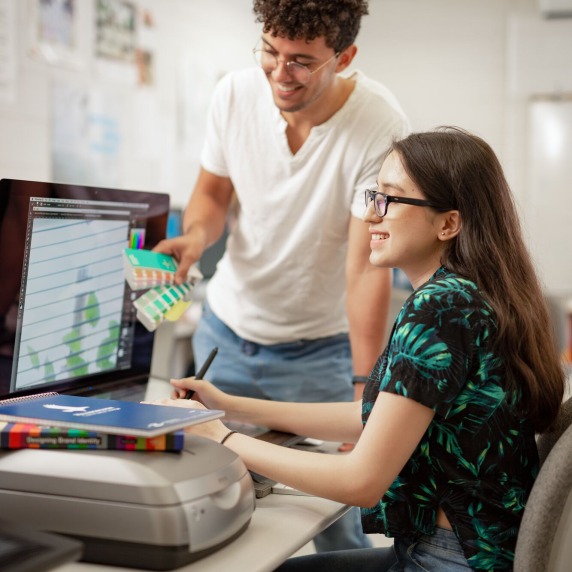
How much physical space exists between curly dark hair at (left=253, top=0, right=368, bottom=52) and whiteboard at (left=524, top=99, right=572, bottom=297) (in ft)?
13.3

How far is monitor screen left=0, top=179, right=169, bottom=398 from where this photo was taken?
1.06m

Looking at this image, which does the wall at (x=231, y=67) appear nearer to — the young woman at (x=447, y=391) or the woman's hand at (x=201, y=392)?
the young woman at (x=447, y=391)

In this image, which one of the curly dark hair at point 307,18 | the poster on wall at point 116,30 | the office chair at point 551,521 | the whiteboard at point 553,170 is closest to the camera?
the office chair at point 551,521

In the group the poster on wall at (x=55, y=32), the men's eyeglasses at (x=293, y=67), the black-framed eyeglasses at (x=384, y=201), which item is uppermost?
the poster on wall at (x=55, y=32)

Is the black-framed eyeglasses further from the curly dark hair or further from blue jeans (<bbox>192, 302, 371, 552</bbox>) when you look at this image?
blue jeans (<bbox>192, 302, 371, 552</bbox>)

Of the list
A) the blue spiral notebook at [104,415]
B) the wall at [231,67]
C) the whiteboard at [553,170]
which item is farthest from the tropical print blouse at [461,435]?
Result: the whiteboard at [553,170]

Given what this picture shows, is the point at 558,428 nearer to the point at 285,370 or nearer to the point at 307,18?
the point at 285,370

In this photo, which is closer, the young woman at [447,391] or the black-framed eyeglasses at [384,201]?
the young woman at [447,391]

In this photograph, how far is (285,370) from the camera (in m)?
1.66

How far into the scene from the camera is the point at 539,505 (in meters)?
0.93

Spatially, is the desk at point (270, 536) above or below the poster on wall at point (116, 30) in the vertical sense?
below

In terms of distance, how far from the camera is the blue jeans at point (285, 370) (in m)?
1.66

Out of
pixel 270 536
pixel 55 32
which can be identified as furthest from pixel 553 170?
pixel 270 536

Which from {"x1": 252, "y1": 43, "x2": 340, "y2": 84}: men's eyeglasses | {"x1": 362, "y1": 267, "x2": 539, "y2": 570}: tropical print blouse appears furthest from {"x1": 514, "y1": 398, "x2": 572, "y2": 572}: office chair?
{"x1": 252, "y1": 43, "x2": 340, "y2": 84}: men's eyeglasses
